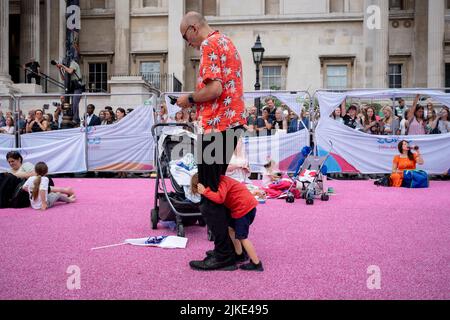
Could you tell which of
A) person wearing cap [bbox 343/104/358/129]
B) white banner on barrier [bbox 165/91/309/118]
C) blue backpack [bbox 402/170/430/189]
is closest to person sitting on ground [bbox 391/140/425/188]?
blue backpack [bbox 402/170/430/189]

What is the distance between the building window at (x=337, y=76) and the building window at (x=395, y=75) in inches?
135

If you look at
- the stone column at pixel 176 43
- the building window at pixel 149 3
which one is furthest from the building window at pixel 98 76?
the stone column at pixel 176 43

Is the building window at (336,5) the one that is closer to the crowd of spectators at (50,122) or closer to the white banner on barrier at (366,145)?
the white banner on barrier at (366,145)

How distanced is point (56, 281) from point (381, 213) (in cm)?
552

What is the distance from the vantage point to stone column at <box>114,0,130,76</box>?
30.6 m

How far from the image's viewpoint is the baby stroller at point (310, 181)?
8891 mm

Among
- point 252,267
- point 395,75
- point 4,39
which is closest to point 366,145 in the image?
point 252,267

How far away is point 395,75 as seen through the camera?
31219mm

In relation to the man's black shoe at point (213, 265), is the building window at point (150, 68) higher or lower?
higher

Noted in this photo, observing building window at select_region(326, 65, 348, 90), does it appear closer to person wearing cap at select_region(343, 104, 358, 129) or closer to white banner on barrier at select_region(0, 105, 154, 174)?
person wearing cap at select_region(343, 104, 358, 129)

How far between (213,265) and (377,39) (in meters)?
27.6

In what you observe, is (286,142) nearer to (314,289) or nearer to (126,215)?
(126,215)

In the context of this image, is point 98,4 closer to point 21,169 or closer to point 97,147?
point 97,147

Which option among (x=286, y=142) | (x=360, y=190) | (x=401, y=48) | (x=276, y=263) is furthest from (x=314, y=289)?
(x=401, y=48)
